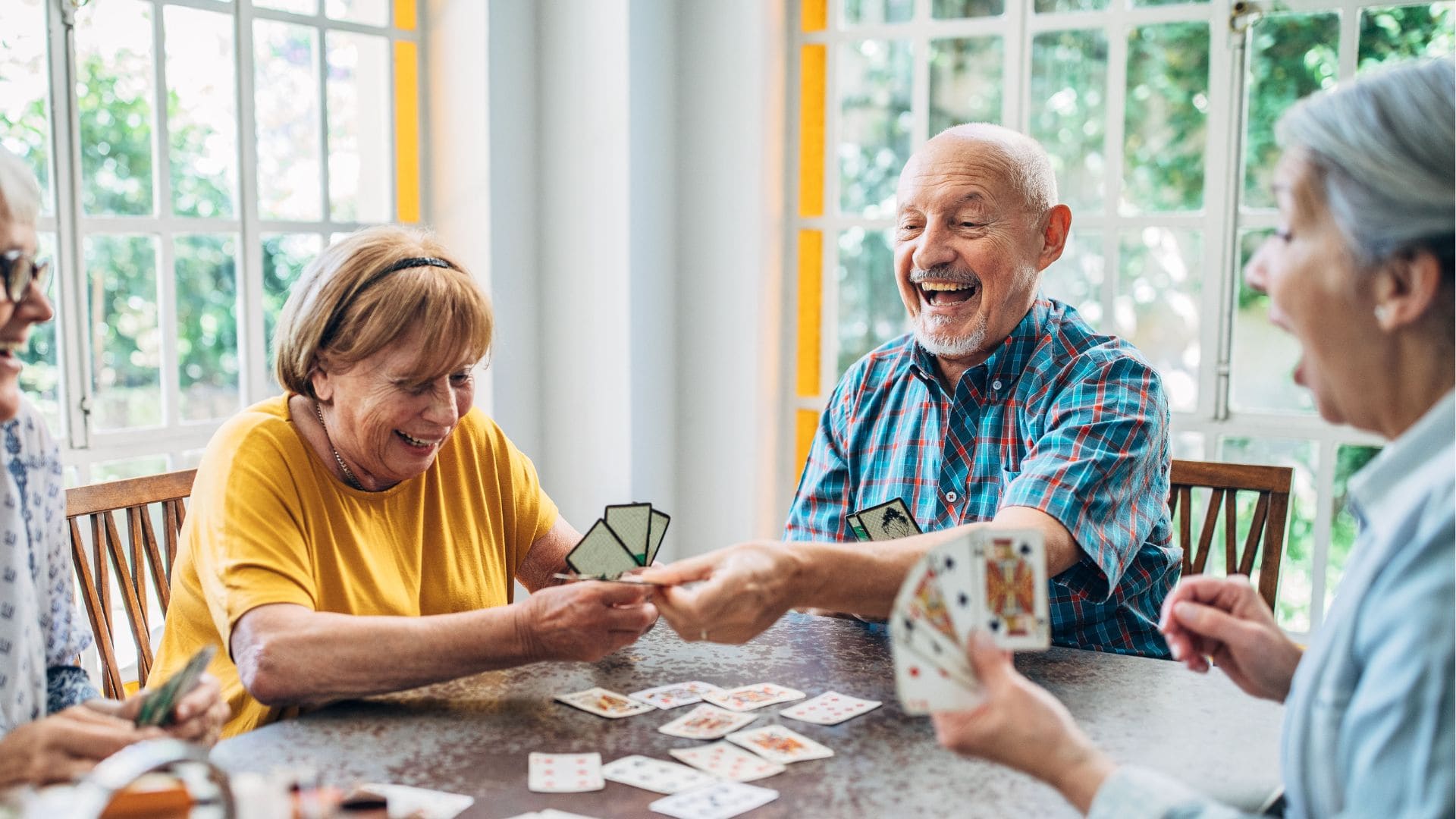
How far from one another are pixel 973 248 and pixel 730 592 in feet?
3.44

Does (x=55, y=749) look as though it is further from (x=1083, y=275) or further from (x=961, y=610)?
(x=1083, y=275)

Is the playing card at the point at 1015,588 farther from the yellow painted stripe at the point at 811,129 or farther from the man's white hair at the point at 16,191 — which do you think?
the yellow painted stripe at the point at 811,129

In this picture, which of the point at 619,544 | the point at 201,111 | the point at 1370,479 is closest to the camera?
the point at 1370,479

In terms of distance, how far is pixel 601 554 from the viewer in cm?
182

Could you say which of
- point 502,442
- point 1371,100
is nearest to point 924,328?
point 502,442

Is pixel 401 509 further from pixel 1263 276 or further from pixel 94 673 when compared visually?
pixel 94 673

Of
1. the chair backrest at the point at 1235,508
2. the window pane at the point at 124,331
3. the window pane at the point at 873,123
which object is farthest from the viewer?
the window pane at the point at 873,123

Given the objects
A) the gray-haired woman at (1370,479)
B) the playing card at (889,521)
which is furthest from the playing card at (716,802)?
the playing card at (889,521)

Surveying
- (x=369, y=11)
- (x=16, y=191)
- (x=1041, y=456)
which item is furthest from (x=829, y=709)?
(x=369, y=11)

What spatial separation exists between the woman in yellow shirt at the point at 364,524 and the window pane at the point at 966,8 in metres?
2.44

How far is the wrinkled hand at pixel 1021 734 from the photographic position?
3.93ft

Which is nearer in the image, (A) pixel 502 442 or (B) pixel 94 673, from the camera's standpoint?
(A) pixel 502 442

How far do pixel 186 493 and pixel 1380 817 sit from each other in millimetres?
1894

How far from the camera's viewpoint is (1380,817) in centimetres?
105
